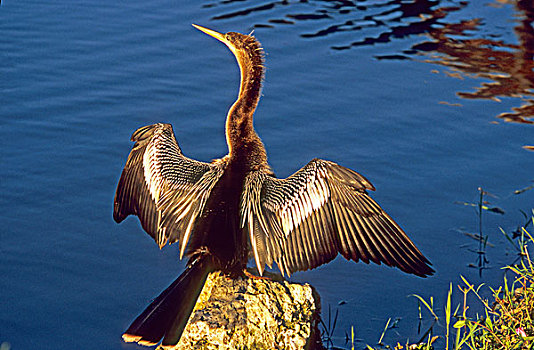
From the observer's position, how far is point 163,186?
201 inches

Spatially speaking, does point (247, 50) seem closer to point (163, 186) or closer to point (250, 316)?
point (163, 186)

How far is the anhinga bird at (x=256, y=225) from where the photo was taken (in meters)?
4.47

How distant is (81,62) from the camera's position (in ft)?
28.0

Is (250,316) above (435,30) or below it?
below

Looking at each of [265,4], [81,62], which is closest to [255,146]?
[81,62]

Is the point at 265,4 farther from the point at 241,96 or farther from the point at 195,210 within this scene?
the point at 195,210

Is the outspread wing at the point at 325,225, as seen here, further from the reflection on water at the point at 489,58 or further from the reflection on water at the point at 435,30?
the reflection on water at the point at 435,30

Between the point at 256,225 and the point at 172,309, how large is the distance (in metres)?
0.69

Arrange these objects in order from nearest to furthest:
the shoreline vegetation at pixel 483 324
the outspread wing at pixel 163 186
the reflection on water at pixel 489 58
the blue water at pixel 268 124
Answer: the shoreline vegetation at pixel 483 324
the outspread wing at pixel 163 186
the blue water at pixel 268 124
the reflection on water at pixel 489 58

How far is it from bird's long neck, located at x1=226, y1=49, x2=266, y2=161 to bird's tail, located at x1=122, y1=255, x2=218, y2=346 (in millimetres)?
1045

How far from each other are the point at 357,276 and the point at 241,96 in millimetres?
1547

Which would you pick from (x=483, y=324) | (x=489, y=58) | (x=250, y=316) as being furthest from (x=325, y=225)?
(x=489, y=58)

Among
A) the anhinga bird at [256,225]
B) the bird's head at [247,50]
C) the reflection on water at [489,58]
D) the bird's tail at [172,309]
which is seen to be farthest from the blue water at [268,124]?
the bird's head at [247,50]

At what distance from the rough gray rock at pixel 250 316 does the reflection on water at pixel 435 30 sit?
4.50 m
